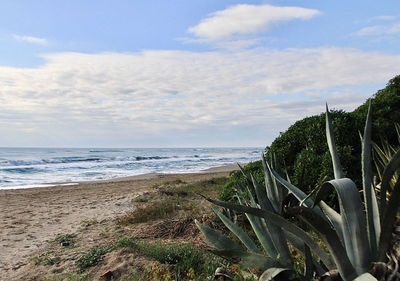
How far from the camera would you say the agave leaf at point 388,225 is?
178 cm

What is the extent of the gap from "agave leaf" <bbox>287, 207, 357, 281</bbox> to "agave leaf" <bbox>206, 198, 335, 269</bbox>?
20cm

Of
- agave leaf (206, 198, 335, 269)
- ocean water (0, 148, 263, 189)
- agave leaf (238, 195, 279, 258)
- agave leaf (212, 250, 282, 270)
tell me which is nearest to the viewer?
agave leaf (206, 198, 335, 269)

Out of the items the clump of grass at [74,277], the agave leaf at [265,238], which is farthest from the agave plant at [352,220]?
the clump of grass at [74,277]

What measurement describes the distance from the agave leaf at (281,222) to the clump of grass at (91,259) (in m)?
3.06

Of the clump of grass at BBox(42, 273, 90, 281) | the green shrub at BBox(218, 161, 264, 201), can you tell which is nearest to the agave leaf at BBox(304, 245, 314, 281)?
the clump of grass at BBox(42, 273, 90, 281)

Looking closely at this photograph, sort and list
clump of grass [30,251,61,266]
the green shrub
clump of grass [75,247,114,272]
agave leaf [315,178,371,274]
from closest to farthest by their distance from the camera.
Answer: agave leaf [315,178,371,274] → clump of grass [75,247,114,272] → clump of grass [30,251,61,266] → the green shrub

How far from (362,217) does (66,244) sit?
17.3ft

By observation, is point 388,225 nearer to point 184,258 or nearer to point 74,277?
point 184,258

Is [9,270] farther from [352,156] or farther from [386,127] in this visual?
[386,127]

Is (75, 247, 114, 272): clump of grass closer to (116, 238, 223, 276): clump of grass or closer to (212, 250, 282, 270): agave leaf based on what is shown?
(116, 238, 223, 276): clump of grass

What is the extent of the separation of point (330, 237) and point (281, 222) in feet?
1.01

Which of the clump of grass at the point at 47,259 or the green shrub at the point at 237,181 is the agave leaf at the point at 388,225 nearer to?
the green shrub at the point at 237,181

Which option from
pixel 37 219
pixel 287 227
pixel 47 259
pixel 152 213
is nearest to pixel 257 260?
pixel 287 227

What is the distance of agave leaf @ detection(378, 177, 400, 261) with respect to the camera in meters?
1.78
